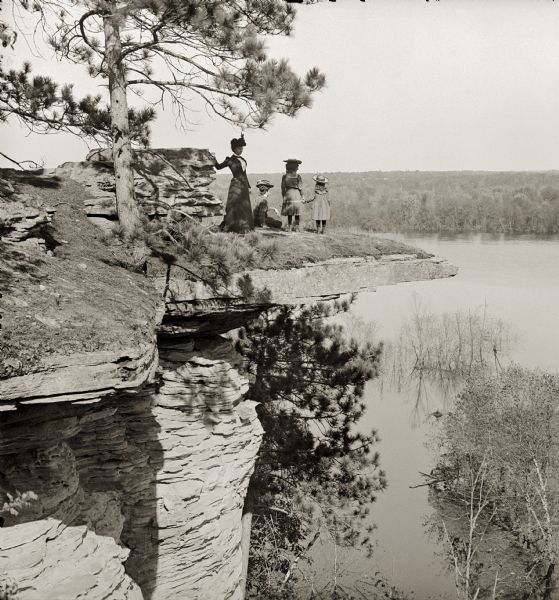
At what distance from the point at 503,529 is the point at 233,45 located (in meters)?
16.1

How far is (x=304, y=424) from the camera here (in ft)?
40.9

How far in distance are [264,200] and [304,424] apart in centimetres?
504

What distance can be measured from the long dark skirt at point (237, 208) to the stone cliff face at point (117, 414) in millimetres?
1455

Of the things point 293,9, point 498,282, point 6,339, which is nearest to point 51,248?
point 6,339

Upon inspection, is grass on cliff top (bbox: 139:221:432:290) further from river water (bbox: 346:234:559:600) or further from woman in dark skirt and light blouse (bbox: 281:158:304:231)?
river water (bbox: 346:234:559:600)

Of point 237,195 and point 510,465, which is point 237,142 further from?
point 510,465

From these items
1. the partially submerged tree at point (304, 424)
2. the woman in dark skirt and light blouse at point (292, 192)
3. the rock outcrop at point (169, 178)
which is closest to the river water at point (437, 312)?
the partially submerged tree at point (304, 424)

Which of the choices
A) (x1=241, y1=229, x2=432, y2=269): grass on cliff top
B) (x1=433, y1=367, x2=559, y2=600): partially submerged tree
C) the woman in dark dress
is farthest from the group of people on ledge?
(x1=433, y1=367, x2=559, y2=600): partially submerged tree

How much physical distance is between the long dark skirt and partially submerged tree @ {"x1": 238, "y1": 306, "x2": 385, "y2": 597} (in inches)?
130

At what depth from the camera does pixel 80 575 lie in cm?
506

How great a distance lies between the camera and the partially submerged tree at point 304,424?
11.9 meters

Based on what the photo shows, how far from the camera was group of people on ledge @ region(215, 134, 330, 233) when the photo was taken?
9352 millimetres

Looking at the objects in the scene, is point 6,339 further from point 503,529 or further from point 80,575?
point 503,529

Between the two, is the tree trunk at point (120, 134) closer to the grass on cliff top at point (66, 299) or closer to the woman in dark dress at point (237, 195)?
the grass on cliff top at point (66, 299)
